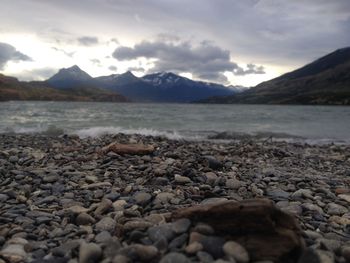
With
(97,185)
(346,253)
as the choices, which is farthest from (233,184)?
(346,253)

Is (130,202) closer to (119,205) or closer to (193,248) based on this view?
(119,205)

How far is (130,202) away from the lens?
21.5 ft

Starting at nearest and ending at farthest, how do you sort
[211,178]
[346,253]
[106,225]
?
1. [346,253]
2. [106,225]
3. [211,178]

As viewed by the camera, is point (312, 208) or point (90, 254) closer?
point (90, 254)

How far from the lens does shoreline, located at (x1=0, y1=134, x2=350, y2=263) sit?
14.9 ft

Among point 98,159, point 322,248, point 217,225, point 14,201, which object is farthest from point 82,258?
point 98,159

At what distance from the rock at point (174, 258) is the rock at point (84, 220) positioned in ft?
6.54

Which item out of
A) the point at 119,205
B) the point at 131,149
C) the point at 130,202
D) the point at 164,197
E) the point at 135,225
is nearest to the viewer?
the point at 135,225

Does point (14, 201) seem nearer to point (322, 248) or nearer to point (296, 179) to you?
point (322, 248)

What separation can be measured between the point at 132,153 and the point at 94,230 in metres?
5.89

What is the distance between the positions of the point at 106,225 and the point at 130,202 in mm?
1118

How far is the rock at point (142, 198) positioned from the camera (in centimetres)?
648

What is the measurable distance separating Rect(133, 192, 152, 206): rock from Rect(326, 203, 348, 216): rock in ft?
9.67

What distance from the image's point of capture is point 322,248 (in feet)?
15.2
